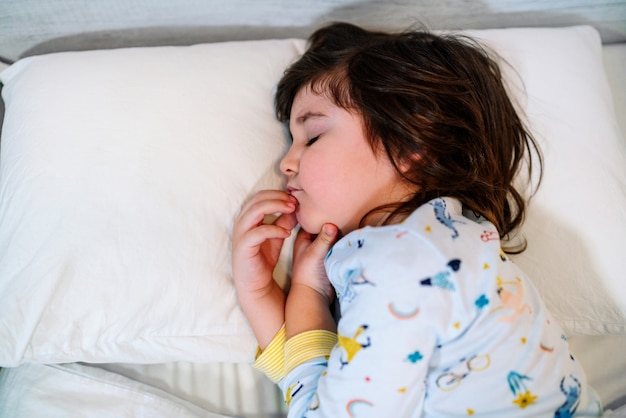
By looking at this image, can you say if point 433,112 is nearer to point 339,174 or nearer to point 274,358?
point 339,174

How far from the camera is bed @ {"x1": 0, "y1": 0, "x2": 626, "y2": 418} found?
3.09ft

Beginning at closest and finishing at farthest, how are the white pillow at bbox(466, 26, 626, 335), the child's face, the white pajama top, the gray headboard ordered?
the white pajama top
the child's face
the white pillow at bbox(466, 26, 626, 335)
the gray headboard

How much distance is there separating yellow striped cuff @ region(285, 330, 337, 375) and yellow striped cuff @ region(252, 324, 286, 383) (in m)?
0.03

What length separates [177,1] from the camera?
1224 millimetres

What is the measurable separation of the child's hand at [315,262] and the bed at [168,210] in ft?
0.17

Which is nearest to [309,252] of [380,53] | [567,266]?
[380,53]

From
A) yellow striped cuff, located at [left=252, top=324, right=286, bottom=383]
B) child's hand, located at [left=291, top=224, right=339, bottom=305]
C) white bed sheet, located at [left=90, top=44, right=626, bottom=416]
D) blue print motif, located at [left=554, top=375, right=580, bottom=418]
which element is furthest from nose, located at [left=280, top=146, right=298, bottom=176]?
blue print motif, located at [left=554, top=375, right=580, bottom=418]

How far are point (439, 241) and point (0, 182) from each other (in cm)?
82

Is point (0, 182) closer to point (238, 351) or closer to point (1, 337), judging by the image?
point (1, 337)

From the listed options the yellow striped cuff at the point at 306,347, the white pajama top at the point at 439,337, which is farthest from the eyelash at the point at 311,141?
the yellow striped cuff at the point at 306,347

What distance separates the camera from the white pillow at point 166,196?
0.94m

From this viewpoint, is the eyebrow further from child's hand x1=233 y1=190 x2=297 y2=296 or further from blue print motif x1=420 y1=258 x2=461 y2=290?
blue print motif x1=420 y1=258 x2=461 y2=290

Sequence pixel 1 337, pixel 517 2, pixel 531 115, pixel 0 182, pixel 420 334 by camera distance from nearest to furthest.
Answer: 1. pixel 420 334
2. pixel 1 337
3. pixel 0 182
4. pixel 531 115
5. pixel 517 2

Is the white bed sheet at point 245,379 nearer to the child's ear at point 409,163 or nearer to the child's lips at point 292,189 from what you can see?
the child's lips at point 292,189
